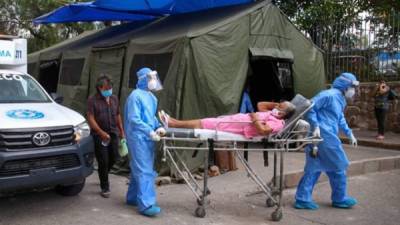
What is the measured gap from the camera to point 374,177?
28.4 feet

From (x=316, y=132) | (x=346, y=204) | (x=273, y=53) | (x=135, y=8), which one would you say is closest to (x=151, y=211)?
(x=316, y=132)

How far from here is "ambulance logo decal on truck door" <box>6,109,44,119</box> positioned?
19.6 feet

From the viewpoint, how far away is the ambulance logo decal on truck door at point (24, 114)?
5969mm

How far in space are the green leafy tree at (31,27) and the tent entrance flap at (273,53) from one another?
14.7m

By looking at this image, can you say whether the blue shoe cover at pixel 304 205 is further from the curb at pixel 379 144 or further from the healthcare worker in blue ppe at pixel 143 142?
the curb at pixel 379 144

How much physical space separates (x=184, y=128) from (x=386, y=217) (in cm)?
277

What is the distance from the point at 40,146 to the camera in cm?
576

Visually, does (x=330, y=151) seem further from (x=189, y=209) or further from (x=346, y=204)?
(x=189, y=209)

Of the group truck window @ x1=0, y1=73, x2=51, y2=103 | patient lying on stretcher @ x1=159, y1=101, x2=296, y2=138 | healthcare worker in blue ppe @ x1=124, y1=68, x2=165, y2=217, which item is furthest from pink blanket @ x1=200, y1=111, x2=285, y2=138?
truck window @ x1=0, y1=73, x2=51, y2=103

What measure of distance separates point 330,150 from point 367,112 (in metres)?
7.73

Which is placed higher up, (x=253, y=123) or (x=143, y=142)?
(x=253, y=123)

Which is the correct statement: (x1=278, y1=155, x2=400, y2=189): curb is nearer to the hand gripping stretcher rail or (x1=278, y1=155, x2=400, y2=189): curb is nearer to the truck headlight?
the hand gripping stretcher rail

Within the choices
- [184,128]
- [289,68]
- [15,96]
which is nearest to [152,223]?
[184,128]

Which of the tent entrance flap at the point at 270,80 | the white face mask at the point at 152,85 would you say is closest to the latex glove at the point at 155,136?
the white face mask at the point at 152,85
